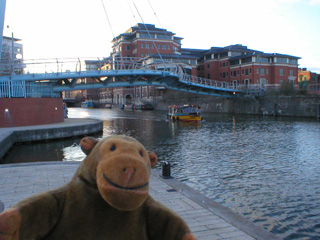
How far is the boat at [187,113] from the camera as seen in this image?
111ft

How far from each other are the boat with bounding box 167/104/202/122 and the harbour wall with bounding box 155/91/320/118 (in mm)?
13753

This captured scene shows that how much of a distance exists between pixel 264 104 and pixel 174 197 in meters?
41.3

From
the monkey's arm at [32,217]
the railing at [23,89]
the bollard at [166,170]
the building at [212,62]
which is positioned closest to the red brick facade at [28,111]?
the railing at [23,89]

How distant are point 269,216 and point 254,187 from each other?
7.49 feet

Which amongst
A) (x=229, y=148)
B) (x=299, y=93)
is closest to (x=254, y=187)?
(x=229, y=148)

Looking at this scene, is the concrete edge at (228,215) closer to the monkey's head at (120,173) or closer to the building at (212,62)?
the monkey's head at (120,173)

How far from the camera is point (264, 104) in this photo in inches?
1741

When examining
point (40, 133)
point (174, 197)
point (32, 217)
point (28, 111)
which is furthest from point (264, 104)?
point (32, 217)

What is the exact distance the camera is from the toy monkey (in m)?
2.02

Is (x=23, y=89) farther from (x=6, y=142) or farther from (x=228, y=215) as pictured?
(x=228, y=215)

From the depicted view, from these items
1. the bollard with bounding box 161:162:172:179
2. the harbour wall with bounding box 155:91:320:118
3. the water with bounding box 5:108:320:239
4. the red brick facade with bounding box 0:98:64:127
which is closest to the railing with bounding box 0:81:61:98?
the red brick facade with bounding box 0:98:64:127

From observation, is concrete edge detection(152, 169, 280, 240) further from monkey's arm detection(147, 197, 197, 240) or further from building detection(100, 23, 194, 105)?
building detection(100, 23, 194, 105)

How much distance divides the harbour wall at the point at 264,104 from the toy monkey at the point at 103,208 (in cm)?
3880

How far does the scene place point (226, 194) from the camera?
8.29 metres
